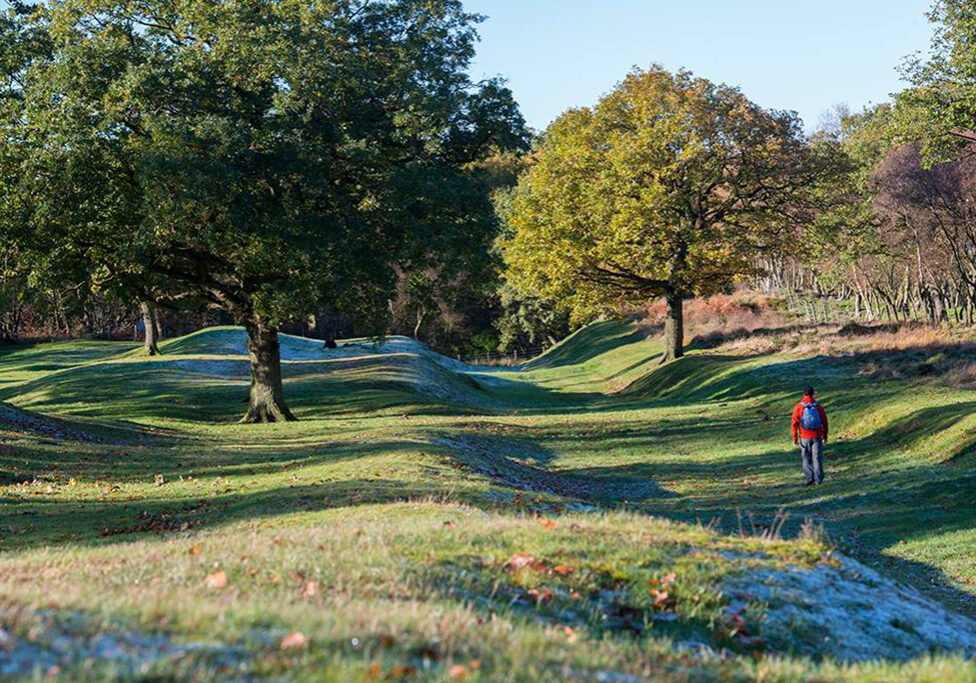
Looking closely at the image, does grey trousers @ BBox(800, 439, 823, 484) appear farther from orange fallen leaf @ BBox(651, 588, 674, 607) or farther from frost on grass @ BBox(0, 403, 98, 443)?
frost on grass @ BBox(0, 403, 98, 443)

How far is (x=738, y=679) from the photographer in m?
6.78

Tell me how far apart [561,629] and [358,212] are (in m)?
26.3

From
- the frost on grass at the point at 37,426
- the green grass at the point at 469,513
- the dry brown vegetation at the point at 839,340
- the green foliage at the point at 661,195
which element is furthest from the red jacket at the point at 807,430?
the green foliage at the point at 661,195

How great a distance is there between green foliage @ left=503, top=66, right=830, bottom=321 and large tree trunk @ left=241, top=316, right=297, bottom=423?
1633 centimetres

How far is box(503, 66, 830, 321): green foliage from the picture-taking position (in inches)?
1853

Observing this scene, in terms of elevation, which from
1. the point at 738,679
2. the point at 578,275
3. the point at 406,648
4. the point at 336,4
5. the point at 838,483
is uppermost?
the point at 336,4

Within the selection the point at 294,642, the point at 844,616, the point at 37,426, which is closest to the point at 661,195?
the point at 37,426

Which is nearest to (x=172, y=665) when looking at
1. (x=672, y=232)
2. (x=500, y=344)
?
(x=672, y=232)

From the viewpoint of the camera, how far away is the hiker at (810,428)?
2289cm

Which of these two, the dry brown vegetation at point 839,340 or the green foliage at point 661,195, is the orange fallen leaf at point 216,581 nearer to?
the dry brown vegetation at point 839,340

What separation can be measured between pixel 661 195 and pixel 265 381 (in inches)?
812

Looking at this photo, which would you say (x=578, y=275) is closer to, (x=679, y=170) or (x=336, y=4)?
(x=679, y=170)

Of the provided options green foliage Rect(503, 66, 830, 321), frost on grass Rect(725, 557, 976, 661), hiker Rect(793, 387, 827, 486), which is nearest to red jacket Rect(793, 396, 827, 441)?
hiker Rect(793, 387, 827, 486)

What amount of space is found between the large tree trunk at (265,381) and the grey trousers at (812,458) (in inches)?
739
